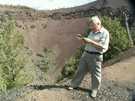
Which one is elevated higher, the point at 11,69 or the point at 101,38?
the point at 101,38

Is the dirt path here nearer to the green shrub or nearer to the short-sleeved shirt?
the short-sleeved shirt

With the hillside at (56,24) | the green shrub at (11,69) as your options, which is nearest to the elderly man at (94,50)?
the green shrub at (11,69)

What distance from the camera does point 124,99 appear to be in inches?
453

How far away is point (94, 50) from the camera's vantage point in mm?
10680

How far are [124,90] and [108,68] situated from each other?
69.6 inches

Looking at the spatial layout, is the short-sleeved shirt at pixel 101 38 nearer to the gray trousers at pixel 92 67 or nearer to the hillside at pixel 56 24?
the gray trousers at pixel 92 67

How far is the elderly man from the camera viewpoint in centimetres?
1048

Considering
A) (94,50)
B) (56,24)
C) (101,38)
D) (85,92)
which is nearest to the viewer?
(101,38)

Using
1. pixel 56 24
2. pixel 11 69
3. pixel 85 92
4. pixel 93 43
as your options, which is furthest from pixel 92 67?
pixel 56 24

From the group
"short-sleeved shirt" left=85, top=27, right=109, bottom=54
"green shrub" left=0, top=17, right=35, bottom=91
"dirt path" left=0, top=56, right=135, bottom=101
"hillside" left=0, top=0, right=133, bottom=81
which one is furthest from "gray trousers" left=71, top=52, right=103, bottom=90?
"hillside" left=0, top=0, right=133, bottom=81

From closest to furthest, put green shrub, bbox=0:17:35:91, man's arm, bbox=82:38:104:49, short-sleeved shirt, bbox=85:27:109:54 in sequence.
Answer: man's arm, bbox=82:38:104:49, short-sleeved shirt, bbox=85:27:109:54, green shrub, bbox=0:17:35:91

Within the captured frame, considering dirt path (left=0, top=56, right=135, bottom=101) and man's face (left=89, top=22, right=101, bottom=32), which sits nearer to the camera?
man's face (left=89, top=22, right=101, bottom=32)

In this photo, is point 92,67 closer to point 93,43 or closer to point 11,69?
point 93,43

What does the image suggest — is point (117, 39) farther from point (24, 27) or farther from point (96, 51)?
point (24, 27)
